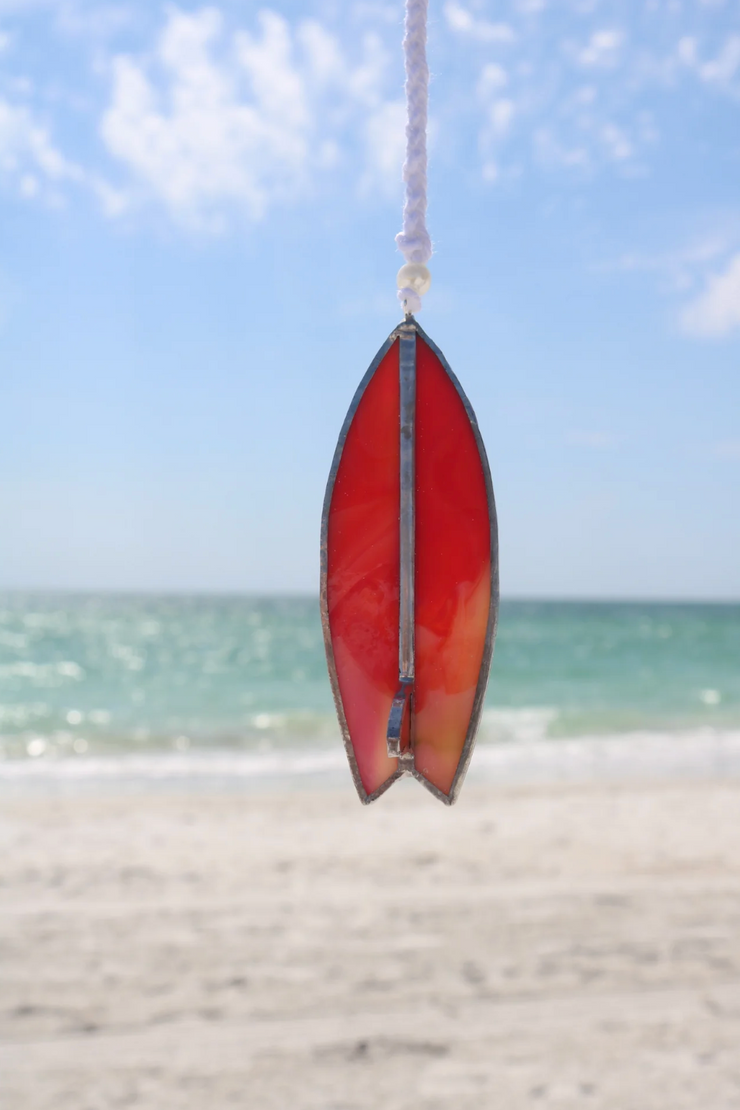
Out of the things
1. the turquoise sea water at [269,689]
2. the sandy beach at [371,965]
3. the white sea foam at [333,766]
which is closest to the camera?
the sandy beach at [371,965]

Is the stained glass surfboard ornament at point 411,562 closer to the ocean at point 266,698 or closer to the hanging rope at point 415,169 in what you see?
the hanging rope at point 415,169

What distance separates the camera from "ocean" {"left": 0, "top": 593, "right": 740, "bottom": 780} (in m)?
12.8

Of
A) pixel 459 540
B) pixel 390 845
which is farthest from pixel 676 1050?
pixel 459 540

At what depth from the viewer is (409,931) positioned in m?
5.41

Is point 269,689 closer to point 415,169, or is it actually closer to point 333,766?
point 333,766

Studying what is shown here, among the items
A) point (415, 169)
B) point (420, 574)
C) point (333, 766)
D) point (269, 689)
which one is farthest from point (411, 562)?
point (269, 689)

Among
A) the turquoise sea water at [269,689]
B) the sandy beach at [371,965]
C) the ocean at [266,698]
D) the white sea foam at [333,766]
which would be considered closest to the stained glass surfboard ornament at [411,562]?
the sandy beach at [371,965]

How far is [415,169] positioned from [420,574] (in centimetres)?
56

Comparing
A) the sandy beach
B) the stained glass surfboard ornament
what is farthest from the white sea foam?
the stained glass surfboard ornament

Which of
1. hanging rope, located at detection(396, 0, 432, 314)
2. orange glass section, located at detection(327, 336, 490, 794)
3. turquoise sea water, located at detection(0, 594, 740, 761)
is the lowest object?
turquoise sea water, located at detection(0, 594, 740, 761)

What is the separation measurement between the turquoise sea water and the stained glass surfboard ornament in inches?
456

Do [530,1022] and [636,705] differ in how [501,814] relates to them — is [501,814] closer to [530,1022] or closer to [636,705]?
[530,1022]

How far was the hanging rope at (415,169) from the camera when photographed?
4.23 ft

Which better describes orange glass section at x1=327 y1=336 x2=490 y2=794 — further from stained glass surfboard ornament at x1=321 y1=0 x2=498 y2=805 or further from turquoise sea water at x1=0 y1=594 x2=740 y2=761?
turquoise sea water at x1=0 y1=594 x2=740 y2=761
